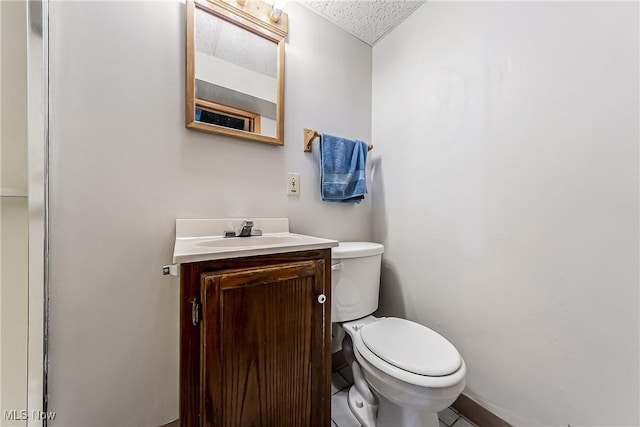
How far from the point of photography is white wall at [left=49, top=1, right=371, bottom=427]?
2.54ft

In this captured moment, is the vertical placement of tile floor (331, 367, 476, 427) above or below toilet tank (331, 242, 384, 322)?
below

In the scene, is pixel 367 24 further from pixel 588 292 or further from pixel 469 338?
pixel 469 338

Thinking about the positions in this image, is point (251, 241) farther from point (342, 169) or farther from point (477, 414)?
point (477, 414)

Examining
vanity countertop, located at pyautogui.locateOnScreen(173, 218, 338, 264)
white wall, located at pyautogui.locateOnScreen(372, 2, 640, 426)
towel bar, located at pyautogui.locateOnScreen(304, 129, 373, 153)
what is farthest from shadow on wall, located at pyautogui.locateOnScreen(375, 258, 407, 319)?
towel bar, located at pyautogui.locateOnScreen(304, 129, 373, 153)

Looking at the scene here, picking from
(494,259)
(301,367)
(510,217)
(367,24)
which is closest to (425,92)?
(367,24)

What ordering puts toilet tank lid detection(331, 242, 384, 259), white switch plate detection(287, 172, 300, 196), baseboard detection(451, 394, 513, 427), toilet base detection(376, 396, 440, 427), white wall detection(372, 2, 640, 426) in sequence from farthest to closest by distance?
1. white switch plate detection(287, 172, 300, 196)
2. toilet tank lid detection(331, 242, 384, 259)
3. baseboard detection(451, 394, 513, 427)
4. toilet base detection(376, 396, 440, 427)
5. white wall detection(372, 2, 640, 426)

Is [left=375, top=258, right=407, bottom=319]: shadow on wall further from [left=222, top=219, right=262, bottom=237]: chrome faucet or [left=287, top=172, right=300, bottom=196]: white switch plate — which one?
[left=222, top=219, right=262, bottom=237]: chrome faucet

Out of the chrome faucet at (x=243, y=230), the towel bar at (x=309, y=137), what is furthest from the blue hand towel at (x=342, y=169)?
the chrome faucet at (x=243, y=230)

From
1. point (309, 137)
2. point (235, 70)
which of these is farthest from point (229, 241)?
point (235, 70)

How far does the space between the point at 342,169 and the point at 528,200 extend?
0.80 meters

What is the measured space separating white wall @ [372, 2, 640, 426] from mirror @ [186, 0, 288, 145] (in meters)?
0.73

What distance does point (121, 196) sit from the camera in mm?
852

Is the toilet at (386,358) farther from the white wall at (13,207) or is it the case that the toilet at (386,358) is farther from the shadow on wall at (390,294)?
the white wall at (13,207)

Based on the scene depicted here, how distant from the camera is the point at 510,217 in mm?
926
